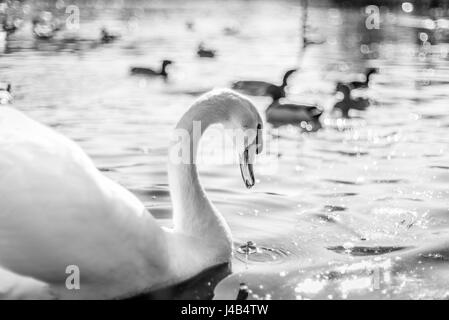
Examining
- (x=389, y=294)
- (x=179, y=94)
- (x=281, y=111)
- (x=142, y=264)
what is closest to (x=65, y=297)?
(x=142, y=264)

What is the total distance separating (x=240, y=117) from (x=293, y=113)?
763 centimetres

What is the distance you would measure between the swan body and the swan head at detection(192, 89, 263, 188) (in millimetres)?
7367

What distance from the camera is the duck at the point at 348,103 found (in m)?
14.9

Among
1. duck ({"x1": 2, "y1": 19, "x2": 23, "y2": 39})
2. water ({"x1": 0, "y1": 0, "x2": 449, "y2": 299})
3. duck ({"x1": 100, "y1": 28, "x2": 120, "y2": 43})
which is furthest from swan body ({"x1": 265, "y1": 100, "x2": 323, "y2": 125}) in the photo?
duck ({"x1": 2, "y1": 19, "x2": 23, "y2": 39})

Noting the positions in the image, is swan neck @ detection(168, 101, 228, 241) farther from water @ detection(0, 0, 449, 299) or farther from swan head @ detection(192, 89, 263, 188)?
water @ detection(0, 0, 449, 299)

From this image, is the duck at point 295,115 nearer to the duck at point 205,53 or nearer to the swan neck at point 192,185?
the swan neck at point 192,185

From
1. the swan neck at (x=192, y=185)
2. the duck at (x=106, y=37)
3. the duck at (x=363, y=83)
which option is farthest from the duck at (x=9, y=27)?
the swan neck at (x=192, y=185)

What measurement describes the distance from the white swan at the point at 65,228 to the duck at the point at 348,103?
10007 millimetres

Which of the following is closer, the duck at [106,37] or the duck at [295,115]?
the duck at [295,115]

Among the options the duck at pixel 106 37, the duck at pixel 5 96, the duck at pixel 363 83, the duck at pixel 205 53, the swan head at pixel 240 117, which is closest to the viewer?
the swan head at pixel 240 117

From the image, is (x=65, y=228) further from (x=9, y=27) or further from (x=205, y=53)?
(x=9, y=27)

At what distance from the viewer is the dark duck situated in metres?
13.1

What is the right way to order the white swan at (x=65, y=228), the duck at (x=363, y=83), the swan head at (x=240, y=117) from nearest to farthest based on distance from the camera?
the white swan at (x=65, y=228) < the swan head at (x=240, y=117) < the duck at (x=363, y=83)

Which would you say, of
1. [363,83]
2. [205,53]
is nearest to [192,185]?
[363,83]
